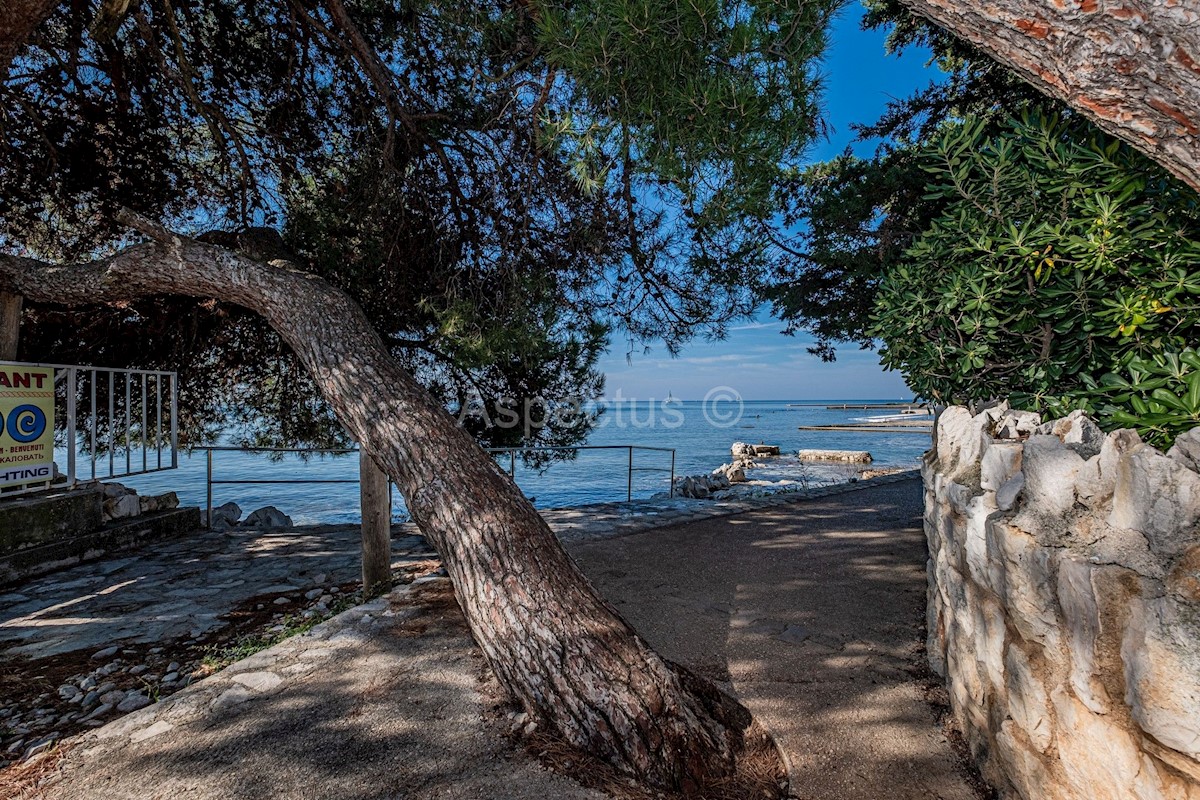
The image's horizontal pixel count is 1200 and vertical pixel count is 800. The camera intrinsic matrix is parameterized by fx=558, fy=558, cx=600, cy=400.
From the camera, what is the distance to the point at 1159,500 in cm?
107

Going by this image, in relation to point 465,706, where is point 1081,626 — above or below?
above

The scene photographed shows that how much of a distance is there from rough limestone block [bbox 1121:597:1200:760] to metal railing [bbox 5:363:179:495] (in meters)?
5.55

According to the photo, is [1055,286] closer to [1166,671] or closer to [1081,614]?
[1081,614]

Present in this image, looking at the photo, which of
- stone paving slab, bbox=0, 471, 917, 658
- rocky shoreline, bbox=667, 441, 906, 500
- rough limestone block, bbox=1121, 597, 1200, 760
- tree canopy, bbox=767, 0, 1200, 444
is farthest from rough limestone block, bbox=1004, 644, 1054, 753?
rocky shoreline, bbox=667, 441, 906, 500

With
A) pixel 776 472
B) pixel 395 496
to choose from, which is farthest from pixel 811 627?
pixel 776 472

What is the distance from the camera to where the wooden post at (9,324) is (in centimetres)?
402

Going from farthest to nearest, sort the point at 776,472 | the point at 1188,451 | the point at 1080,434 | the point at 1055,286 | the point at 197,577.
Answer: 1. the point at 776,472
2. the point at 197,577
3. the point at 1055,286
4. the point at 1080,434
5. the point at 1188,451

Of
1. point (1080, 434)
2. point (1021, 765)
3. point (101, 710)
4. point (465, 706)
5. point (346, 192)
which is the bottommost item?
point (101, 710)

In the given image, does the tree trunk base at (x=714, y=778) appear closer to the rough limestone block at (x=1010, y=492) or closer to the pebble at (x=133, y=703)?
the rough limestone block at (x=1010, y=492)

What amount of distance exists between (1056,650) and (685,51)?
7.73ft

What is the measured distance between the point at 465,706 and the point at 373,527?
1.60 metres

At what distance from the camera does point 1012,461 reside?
160 cm

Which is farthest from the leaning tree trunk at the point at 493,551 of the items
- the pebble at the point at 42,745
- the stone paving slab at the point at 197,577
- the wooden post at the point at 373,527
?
the stone paving slab at the point at 197,577

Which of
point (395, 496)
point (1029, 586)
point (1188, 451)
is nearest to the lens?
point (1188, 451)
